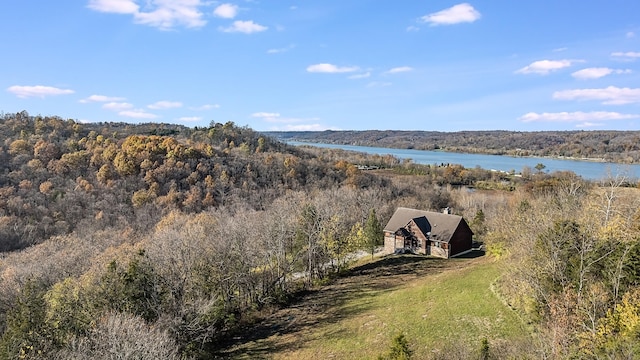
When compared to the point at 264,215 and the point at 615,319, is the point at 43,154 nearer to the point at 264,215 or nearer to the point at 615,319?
the point at 264,215

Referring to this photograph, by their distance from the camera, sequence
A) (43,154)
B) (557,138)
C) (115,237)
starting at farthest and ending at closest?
(557,138), (43,154), (115,237)

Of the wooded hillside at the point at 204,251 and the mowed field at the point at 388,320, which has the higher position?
the wooded hillside at the point at 204,251

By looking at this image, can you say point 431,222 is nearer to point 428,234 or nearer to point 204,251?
point 428,234

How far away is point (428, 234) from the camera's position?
46.9 metres

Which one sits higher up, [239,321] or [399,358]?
[399,358]

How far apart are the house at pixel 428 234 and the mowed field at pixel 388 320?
880 cm

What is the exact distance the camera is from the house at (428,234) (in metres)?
45.7

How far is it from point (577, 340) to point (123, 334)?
18.8 metres

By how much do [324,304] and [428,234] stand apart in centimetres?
1926

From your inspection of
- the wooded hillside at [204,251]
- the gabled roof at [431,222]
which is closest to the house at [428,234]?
the gabled roof at [431,222]

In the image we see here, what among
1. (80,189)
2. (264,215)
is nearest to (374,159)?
(80,189)

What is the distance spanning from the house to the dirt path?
6.72ft

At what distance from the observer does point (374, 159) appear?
13800 centimetres

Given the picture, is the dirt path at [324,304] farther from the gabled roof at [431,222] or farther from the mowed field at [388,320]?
the gabled roof at [431,222]
